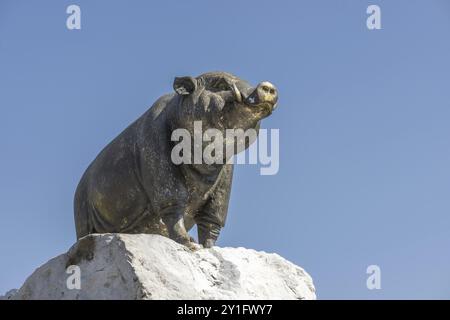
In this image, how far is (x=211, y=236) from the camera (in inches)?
466

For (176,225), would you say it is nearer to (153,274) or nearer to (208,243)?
(208,243)

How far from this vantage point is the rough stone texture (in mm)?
9570

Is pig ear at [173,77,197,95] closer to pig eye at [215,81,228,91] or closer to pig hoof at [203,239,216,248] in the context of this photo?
pig eye at [215,81,228,91]

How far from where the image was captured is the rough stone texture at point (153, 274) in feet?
31.4

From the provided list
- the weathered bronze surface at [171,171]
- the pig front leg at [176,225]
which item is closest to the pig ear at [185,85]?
the weathered bronze surface at [171,171]

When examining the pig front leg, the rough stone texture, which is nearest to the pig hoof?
the pig front leg

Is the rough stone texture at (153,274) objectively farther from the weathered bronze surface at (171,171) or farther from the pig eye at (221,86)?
the pig eye at (221,86)

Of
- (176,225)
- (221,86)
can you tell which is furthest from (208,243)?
(221,86)

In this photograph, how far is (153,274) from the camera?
379 inches

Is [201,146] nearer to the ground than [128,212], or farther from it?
farther from it
